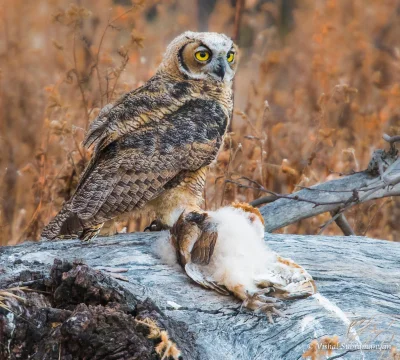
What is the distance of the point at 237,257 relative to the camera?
2.86m

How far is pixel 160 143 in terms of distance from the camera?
12.3 ft

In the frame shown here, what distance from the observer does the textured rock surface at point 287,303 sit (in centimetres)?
253

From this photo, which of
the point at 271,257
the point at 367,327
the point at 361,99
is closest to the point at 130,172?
the point at 271,257

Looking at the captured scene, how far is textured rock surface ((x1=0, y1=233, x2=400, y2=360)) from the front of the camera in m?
2.53

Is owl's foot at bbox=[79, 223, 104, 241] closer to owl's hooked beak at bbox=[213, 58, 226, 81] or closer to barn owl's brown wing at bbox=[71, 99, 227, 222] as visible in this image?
barn owl's brown wing at bbox=[71, 99, 227, 222]

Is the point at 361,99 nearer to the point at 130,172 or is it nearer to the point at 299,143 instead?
the point at 299,143

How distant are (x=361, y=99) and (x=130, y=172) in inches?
174

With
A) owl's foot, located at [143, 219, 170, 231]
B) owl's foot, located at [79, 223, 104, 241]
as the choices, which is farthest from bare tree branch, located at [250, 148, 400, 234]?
owl's foot, located at [79, 223, 104, 241]

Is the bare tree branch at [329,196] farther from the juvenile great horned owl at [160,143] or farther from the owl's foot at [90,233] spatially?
the owl's foot at [90,233]

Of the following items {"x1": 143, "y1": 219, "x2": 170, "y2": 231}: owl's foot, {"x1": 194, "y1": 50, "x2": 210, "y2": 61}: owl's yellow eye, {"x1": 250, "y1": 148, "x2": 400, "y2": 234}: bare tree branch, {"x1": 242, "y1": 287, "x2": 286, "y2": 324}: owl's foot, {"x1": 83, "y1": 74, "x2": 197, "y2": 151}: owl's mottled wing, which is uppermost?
{"x1": 194, "y1": 50, "x2": 210, "y2": 61}: owl's yellow eye

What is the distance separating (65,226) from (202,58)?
132cm

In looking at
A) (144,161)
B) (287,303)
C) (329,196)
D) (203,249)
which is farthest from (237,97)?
(287,303)

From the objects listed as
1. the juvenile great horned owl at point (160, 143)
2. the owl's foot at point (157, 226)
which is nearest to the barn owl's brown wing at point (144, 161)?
→ the juvenile great horned owl at point (160, 143)

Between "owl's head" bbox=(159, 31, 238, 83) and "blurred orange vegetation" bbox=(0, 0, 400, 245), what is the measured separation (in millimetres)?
387
